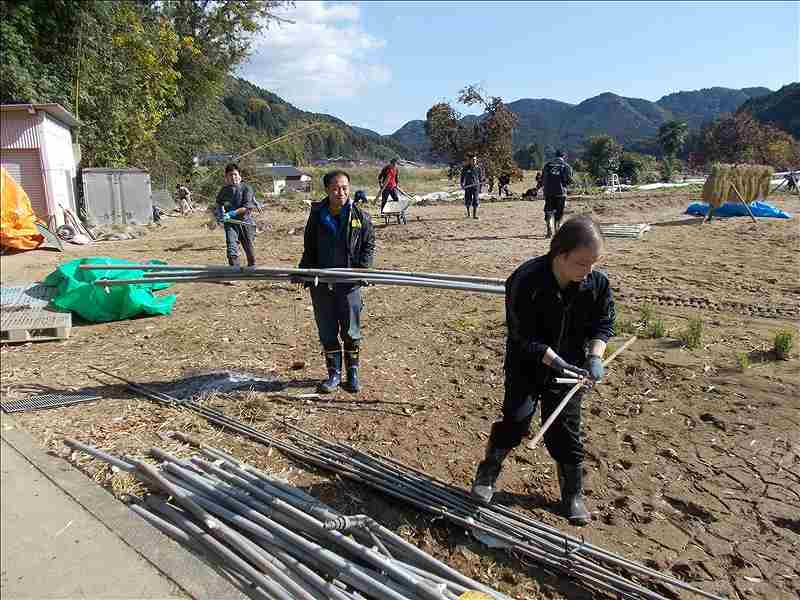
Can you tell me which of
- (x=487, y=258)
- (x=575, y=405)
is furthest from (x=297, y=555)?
(x=487, y=258)

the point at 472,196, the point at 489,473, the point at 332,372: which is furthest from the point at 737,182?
the point at 489,473

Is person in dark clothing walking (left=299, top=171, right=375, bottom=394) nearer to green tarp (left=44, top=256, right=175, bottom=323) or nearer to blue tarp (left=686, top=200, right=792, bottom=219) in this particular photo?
green tarp (left=44, top=256, right=175, bottom=323)

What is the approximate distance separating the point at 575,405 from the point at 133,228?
2500mm

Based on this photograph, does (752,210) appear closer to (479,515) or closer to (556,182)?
(556,182)

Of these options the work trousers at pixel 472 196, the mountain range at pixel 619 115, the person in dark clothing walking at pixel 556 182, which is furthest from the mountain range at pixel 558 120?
the person in dark clothing walking at pixel 556 182

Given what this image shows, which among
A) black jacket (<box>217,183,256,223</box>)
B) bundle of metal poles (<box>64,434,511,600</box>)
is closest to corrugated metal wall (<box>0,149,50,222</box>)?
bundle of metal poles (<box>64,434,511,600</box>)

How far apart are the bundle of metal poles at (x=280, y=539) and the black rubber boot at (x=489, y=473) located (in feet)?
2.02

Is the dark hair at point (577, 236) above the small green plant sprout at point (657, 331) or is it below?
above

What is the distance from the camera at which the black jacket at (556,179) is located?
11.6 meters

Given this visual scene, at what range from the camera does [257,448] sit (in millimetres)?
3641

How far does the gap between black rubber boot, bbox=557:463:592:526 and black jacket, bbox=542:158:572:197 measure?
30.6 ft

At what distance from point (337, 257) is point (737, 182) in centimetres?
1369

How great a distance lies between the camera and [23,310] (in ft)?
4.58

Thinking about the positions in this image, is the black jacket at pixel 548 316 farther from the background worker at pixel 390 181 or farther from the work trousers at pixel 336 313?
the background worker at pixel 390 181
